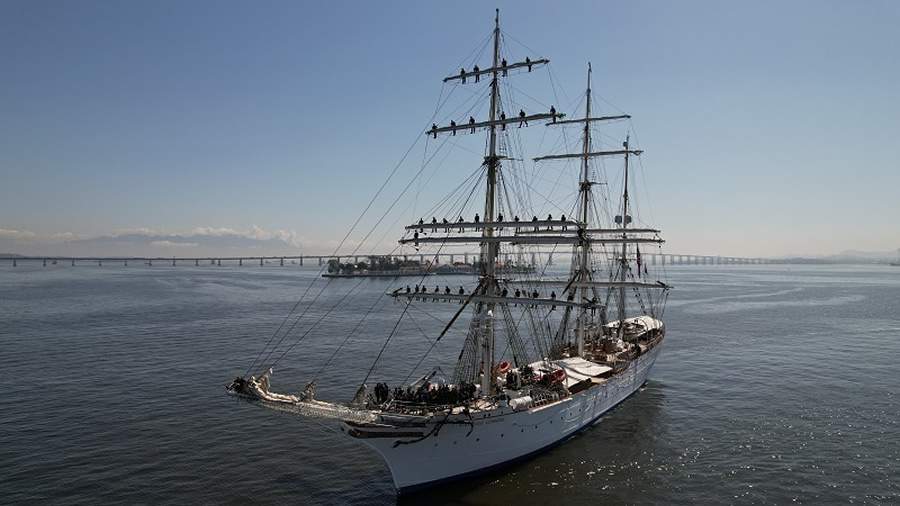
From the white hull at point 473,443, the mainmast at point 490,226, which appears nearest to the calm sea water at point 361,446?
the white hull at point 473,443

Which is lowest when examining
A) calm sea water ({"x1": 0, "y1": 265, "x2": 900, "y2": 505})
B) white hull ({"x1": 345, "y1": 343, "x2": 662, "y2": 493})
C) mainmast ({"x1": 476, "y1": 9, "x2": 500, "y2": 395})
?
calm sea water ({"x1": 0, "y1": 265, "x2": 900, "y2": 505})

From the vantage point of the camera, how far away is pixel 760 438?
1109 inches

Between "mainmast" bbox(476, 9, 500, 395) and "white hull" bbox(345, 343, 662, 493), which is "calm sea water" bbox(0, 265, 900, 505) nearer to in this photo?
"white hull" bbox(345, 343, 662, 493)

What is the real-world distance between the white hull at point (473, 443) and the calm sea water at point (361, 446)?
77cm

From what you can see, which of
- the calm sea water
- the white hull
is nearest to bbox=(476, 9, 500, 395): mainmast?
the white hull

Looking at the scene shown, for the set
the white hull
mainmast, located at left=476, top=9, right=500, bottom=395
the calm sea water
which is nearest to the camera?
the white hull

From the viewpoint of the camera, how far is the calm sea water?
2188 cm

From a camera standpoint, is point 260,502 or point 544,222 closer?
point 260,502

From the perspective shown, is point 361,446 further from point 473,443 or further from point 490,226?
point 490,226

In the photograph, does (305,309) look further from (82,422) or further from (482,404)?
(482,404)

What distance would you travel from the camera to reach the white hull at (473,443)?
21172 millimetres

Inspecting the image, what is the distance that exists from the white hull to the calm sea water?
0.77 metres

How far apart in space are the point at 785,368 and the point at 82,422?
51611 millimetres

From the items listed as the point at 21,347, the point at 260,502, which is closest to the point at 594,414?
the point at 260,502
